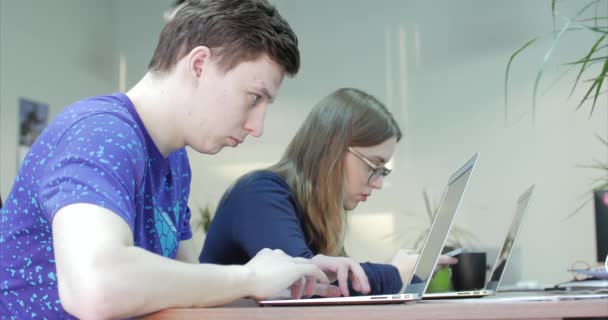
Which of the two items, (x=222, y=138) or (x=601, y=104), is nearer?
(x=222, y=138)

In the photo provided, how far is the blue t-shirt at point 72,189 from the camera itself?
1.06m

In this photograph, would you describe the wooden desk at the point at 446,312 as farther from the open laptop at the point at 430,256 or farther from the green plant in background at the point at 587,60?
the green plant in background at the point at 587,60

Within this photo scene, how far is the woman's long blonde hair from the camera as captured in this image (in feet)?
7.23

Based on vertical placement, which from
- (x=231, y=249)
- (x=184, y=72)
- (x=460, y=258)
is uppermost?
(x=184, y=72)

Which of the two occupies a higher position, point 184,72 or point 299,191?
point 184,72

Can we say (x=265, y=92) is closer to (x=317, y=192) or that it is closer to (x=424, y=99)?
(x=317, y=192)

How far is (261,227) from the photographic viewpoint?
1999mm

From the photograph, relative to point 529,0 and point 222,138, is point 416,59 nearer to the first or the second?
point 529,0

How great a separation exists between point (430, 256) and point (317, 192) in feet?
2.37

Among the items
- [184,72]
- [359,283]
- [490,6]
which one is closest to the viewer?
[184,72]

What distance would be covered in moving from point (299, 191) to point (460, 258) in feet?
2.32

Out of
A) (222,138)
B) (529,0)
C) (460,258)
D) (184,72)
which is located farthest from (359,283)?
(529,0)

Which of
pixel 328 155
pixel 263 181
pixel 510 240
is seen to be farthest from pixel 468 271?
pixel 263 181

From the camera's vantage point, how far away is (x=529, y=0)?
18.1ft
